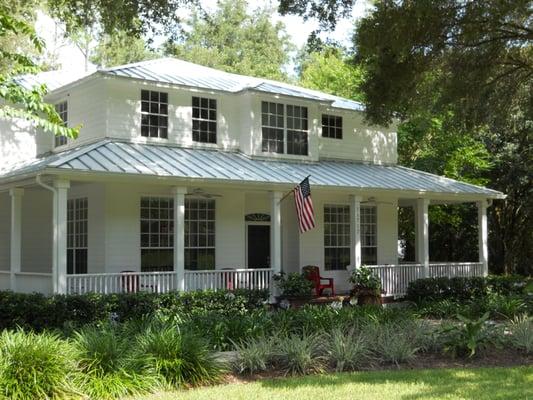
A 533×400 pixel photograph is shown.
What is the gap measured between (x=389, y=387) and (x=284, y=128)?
12659 mm

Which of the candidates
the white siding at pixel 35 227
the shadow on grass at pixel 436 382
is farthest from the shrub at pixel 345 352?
the white siding at pixel 35 227

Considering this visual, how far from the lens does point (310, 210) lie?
1536 cm

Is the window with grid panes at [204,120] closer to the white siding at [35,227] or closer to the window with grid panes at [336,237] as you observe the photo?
the window with grid panes at [336,237]

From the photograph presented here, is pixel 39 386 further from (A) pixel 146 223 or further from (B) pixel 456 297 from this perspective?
(B) pixel 456 297

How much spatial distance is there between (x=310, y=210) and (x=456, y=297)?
674 cm

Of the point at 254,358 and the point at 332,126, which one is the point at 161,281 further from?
the point at 332,126

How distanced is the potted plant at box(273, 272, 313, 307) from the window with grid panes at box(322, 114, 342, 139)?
20.5 ft

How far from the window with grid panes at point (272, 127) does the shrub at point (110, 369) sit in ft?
38.4

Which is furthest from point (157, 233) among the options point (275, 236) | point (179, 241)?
point (275, 236)

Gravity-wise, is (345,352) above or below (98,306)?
below

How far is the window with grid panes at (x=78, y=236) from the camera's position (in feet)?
58.2

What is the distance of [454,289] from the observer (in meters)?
19.8

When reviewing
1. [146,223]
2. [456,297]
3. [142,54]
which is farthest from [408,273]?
[142,54]

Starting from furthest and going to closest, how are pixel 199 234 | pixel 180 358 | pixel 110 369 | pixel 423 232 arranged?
1. pixel 423 232
2. pixel 199 234
3. pixel 180 358
4. pixel 110 369
